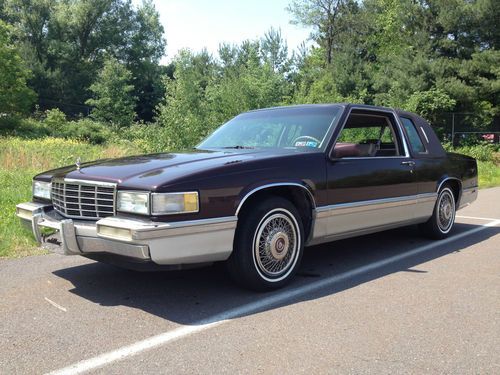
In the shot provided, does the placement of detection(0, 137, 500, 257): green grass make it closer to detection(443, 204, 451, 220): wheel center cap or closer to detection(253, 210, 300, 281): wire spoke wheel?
detection(253, 210, 300, 281): wire spoke wheel

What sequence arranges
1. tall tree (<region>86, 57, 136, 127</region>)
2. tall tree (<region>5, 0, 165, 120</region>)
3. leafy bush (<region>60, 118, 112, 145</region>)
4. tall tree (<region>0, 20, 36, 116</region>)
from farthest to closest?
tall tree (<region>5, 0, 165, 120</region>), tall tree (<region>86, 57, 136, 127</region>), tall tree (<region>0, 20, 36, 116</region>), leafy bush (<region>60, 118, 112, 145</region>)

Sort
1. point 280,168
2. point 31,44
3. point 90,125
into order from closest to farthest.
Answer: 1. point 280,168
2. point 90,125
3. point 31,44

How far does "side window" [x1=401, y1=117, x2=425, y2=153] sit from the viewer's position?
6240 millimetres

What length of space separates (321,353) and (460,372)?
0.81m

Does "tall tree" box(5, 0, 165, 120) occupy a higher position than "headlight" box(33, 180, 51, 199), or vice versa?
"tall tree" box(5, 0, 165, 120)

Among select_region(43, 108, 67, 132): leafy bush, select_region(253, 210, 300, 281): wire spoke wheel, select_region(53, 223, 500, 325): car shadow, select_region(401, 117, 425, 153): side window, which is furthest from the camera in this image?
select_region(43, 108, 67, 132): leafy bush

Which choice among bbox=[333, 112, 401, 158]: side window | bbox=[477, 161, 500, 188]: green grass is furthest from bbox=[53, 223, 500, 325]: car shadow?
bbox=[477, 161, 500, 188]: green grass

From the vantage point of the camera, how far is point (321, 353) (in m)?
3.14

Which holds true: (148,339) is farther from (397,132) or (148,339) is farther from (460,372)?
(397,132)

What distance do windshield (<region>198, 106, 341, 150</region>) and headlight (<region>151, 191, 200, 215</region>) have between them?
1557 mm

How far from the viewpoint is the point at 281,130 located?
5359mm

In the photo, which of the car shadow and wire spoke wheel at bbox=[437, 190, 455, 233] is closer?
the car shadow

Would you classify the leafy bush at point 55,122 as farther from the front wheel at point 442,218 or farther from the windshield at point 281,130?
the front wheel at point 442,218

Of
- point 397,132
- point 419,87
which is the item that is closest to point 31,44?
point 419,87
